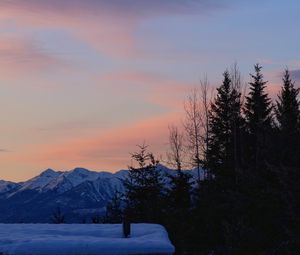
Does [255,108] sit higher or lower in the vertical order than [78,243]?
higher

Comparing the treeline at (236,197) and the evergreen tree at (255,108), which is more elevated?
the evergreen tree at (255,108)

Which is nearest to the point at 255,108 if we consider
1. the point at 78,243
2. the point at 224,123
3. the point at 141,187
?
the point at 224,123

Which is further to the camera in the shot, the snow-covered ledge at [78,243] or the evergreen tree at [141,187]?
the evergreen tree at [141,187]

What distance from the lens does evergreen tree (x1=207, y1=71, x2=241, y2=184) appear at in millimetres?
40094

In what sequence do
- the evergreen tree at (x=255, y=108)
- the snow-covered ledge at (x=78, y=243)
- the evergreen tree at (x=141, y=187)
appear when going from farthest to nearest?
the evergreen tree at (x=255, y=108)
the evergreen tree at (x=141, y=187)
the snow-covered ledge at (x=78, y=243)

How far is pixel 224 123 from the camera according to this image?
4253 centimetres

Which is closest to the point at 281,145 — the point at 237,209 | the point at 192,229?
the point at 237,209

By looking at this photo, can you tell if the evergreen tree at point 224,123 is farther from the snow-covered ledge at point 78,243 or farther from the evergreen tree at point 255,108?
the snow-covered ledge at point 78,243

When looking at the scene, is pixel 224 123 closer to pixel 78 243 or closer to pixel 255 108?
pixel 255 108

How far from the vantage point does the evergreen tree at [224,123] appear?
40.1 m

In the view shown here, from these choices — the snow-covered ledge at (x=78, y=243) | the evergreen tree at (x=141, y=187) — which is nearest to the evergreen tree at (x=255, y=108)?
the evergreen tree at (x=141, y=187)

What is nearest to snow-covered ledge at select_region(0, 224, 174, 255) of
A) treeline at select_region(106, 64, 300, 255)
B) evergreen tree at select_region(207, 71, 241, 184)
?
treeline at select_region(106, 64, 300, 255)

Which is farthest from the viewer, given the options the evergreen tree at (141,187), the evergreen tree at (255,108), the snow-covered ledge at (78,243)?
the evergreen tree at (255,108)

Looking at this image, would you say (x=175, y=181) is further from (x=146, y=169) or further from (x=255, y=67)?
(x=255, y=67)
